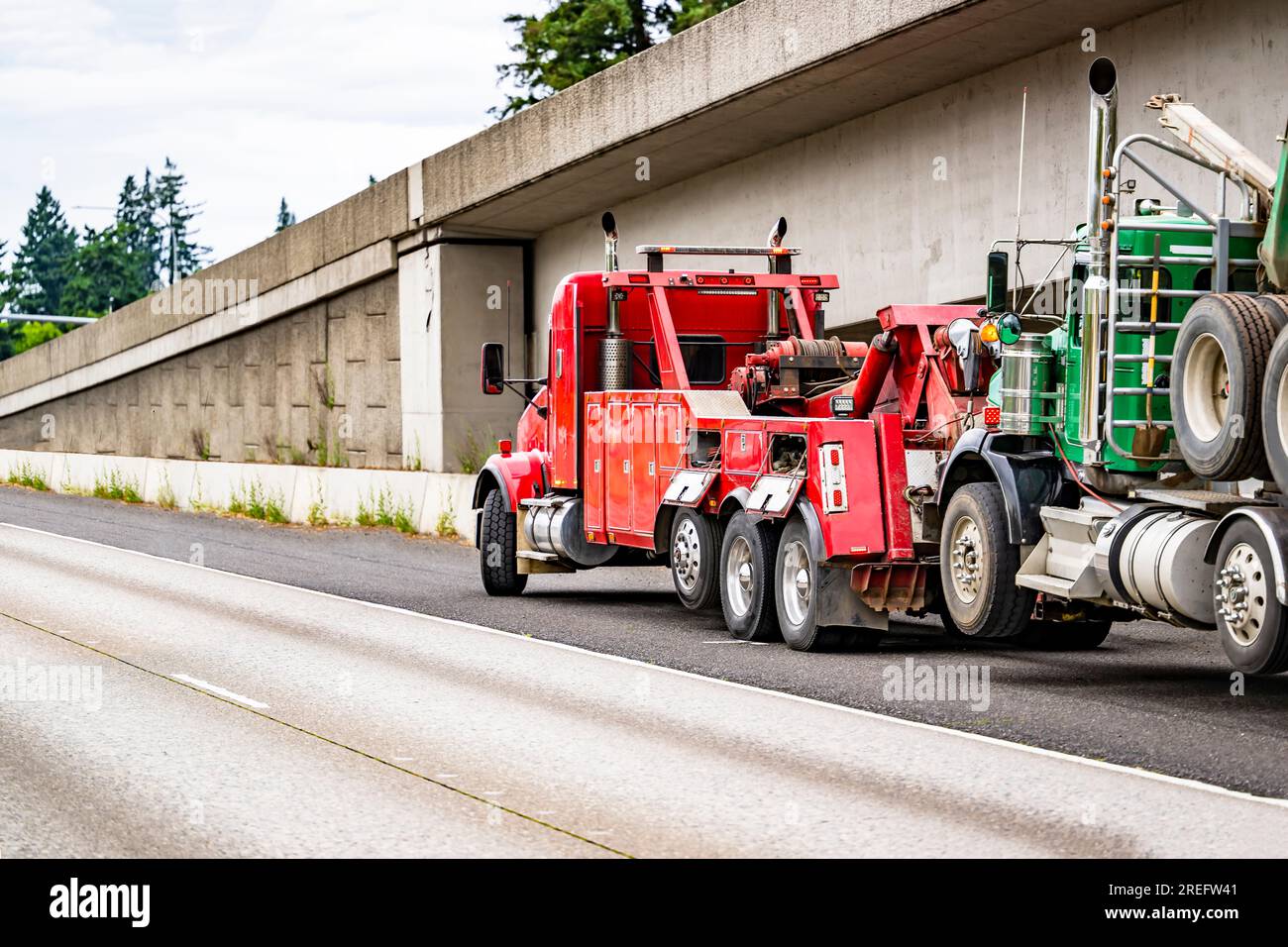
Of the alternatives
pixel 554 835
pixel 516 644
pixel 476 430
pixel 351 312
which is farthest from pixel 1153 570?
pixel 351 312

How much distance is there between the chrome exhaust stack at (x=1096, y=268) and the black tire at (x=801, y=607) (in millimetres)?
2534

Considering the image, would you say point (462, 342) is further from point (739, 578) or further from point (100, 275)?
point (100, 275)

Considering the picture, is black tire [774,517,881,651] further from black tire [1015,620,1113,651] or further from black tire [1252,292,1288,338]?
black tire [1252,292,1288,338]

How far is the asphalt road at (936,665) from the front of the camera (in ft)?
31.8

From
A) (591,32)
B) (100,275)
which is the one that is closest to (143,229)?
(100,275)

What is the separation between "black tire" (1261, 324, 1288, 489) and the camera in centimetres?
946

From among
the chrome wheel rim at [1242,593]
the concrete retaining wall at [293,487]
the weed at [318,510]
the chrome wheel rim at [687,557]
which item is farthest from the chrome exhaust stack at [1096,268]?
the weed at [318,510]

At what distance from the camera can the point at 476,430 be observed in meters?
33.6

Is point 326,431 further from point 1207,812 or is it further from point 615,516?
point 1207,812

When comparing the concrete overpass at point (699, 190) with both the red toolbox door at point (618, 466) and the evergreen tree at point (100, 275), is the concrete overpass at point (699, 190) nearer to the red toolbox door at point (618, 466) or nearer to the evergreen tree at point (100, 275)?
the red toolbox door at point (618, 466)

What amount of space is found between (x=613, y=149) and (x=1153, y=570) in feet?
55.6

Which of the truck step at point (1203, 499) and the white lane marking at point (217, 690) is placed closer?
the truck step at point (1203, 499)

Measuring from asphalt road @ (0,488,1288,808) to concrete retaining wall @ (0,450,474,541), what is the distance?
3.39 m

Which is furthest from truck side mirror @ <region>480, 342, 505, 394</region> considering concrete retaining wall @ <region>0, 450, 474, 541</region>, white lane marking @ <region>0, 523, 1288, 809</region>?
concrete retaining wall @ <region>0, 450, 474, 541</region>
